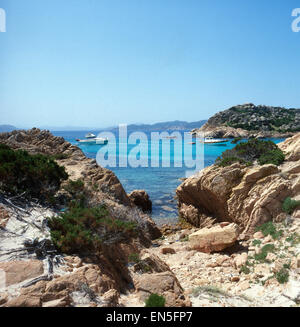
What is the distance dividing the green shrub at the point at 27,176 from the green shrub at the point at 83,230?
1934mm

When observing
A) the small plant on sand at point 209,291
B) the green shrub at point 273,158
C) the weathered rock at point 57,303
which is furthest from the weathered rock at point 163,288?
the green shrub at point 273,158

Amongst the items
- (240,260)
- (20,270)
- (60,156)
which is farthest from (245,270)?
(60,156)

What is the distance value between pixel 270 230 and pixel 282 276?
3.57 meters

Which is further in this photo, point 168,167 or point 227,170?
point 168,167

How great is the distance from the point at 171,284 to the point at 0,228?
445 cm

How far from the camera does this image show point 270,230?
1086 centimetres

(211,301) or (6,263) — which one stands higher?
(6,263)

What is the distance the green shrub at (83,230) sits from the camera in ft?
22.0

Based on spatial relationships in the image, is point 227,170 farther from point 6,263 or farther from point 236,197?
point 6,263

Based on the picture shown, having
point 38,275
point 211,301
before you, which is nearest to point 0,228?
point 38,275

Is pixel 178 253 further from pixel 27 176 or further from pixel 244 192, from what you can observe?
pixel 27 176

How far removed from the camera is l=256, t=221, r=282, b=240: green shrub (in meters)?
10.3
